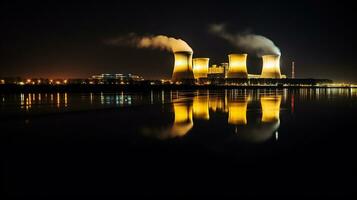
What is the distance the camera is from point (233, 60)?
128 feet

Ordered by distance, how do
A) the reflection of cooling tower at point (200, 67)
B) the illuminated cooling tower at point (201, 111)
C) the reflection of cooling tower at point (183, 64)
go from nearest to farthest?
the illuminated cooling tower at point (201, 111) < the reflection of cooling tower at point (183, 64) < the reflection of cooling tower at point (200, 67)

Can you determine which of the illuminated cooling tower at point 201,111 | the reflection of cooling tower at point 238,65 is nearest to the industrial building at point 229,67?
the reflection of cooling tower at point 238,65

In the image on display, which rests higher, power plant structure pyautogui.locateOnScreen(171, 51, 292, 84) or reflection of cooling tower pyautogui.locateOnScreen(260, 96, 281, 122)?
power plant structure pyautogui.locateOnScreen(171, 51, 292, 84)

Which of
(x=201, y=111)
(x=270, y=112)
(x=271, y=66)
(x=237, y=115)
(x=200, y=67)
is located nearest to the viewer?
(x=237, y=115)

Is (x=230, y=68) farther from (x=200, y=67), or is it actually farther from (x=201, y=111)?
(x=201, y=111)

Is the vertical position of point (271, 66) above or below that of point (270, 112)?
above

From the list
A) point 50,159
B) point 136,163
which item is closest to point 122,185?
point 136,163

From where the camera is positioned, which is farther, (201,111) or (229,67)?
(229,67)

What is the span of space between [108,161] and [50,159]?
31.4 inches

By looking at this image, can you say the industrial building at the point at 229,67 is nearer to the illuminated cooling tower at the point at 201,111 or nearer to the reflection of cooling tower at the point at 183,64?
the reflection of cooling tower at the point at 183,64

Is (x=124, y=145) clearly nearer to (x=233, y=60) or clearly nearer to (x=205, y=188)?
(x=205, y=188)

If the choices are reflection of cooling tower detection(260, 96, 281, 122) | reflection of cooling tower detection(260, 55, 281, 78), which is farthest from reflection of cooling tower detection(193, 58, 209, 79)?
reflection of cooling tower detection(260, 96, 281, 122)

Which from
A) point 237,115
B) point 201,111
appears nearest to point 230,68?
point 201,111

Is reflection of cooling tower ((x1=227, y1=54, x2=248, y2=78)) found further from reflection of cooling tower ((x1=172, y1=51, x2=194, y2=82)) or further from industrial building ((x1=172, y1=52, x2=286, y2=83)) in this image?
reflection of cooling tower ((x1=172, y1=51, x2=194, y2=82))
